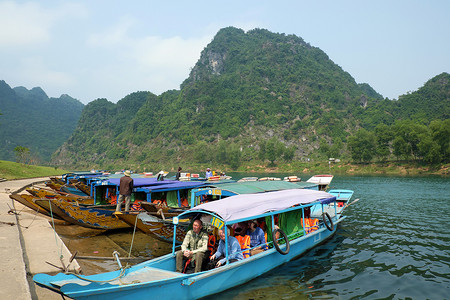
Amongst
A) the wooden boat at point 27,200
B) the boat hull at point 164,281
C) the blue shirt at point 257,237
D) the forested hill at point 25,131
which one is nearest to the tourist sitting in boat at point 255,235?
the blue shirt at point 257,237

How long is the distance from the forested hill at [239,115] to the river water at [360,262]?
69.4 meters

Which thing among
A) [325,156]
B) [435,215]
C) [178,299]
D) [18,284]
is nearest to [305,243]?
[178,299]

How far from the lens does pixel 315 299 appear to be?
25.0ft

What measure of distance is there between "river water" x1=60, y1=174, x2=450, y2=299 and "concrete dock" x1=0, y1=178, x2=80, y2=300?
1151mm

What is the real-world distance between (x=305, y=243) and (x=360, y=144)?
6115 cm

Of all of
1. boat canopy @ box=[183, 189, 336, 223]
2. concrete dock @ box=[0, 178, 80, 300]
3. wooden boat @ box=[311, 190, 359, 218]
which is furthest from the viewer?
wooden boat @ box=[311, 190, 359, 218]

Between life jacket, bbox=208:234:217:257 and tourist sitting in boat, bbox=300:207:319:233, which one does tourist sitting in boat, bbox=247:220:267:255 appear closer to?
life jacket, bbox=208:234:217:257

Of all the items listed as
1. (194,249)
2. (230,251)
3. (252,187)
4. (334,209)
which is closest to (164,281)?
(194,249)

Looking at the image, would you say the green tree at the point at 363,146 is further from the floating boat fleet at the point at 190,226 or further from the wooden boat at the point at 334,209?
the floating boat fleet at the point at 190,226

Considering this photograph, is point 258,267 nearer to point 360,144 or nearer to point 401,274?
point 401,274

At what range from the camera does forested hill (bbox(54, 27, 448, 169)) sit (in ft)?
362

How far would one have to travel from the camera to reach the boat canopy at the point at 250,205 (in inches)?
307

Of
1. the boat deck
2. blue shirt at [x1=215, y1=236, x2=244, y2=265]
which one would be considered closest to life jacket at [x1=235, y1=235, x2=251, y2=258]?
blue shirt at [x1=215, y1=236, x2=244, y2=265]

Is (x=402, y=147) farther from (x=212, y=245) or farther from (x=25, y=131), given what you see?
(x=25, y=131)
